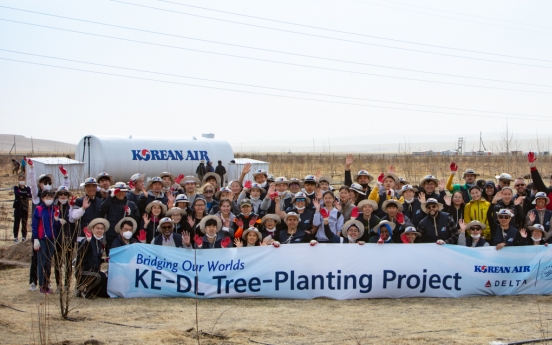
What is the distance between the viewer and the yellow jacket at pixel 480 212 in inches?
449

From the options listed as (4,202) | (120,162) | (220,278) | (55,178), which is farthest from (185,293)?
(120,162)

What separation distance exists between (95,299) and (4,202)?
56.4ft

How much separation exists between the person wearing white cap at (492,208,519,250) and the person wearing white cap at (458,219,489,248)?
0.71ft

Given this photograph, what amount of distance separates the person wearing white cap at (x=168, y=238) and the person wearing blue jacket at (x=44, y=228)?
166 centimetres

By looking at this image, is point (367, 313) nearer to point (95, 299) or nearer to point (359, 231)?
point (359, 231)

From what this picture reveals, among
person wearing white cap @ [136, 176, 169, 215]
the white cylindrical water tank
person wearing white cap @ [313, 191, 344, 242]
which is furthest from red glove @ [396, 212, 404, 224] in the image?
the white cylindrical water tank

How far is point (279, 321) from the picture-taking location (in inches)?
352

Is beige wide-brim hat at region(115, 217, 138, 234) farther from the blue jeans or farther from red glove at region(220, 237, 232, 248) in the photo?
red glove at region(220, 237, 232, 248)

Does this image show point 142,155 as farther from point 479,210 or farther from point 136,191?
point 479,210

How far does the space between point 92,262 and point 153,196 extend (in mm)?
1855

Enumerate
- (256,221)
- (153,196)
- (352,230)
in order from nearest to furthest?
(352,230) < (256,221) < (153,196)

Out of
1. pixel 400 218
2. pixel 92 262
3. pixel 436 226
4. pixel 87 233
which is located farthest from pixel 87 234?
pixel 436 226

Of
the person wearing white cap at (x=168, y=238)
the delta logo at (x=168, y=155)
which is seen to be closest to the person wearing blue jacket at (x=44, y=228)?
the person wearing white cap at (x=168, y=238)

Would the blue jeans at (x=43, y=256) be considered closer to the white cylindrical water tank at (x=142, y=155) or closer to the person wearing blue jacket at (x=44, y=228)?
the person wearing blue jacket at (x=44, y=228)
